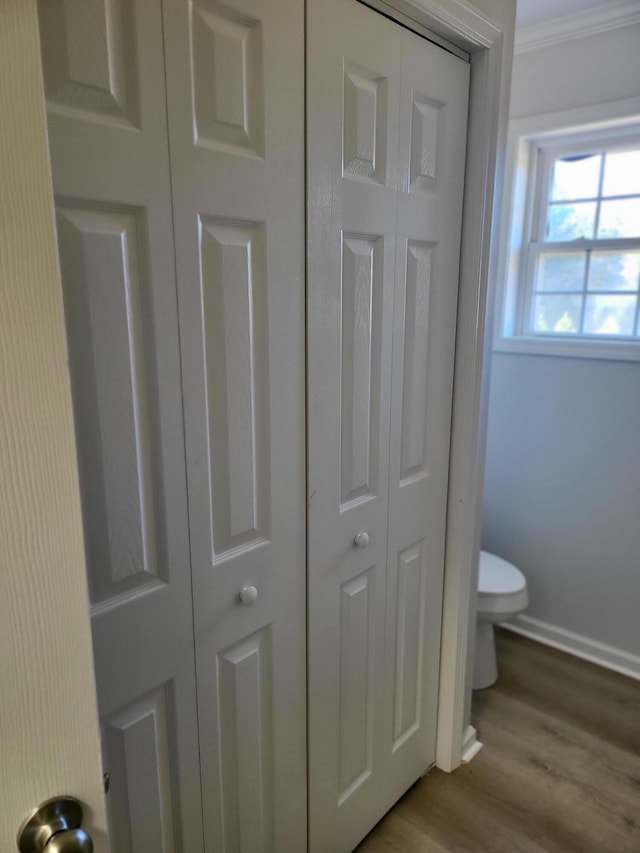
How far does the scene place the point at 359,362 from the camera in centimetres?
130

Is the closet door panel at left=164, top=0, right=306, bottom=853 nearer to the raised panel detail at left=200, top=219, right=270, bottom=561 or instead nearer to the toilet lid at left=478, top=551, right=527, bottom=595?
the raised panel detail at left=200, top=219, right=270, bottom=561

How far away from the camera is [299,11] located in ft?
3.37

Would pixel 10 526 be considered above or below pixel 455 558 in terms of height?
above

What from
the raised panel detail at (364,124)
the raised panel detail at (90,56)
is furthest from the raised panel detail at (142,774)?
the raised panel detail at (364,124)

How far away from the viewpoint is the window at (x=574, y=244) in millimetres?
2232

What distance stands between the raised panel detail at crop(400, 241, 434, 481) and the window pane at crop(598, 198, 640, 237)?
122 cm

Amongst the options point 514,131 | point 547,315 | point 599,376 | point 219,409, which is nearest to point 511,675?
point 599,376

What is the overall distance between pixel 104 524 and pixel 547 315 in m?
2.16

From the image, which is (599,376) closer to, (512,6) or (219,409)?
(512,6)

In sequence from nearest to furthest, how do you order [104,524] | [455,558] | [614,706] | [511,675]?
[104,524], [455,558], [614,706], [511,675]

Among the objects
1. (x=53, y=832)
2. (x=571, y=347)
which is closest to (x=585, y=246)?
(x=571, y=347)

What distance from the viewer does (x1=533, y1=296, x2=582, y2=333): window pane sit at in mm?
2412

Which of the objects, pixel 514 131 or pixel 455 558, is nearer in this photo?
pixel 455 558

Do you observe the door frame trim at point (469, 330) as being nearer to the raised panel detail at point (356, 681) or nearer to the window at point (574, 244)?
the raised panel detail at point (356, 681)
